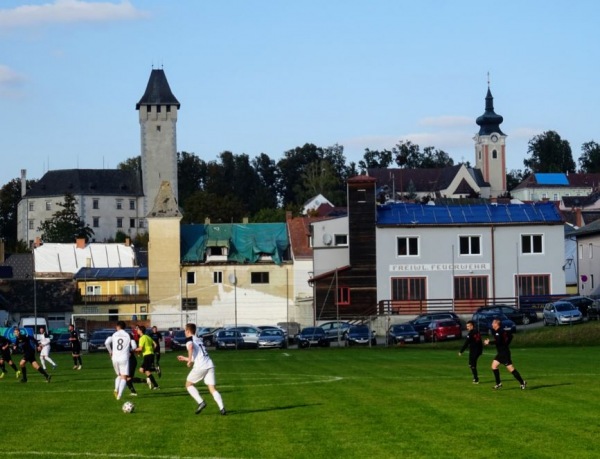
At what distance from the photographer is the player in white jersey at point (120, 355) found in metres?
31.1

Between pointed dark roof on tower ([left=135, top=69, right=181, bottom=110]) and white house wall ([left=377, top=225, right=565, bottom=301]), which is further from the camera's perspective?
pointed dark roof on tower ([left=135, top=69, right=181, bottom=110])

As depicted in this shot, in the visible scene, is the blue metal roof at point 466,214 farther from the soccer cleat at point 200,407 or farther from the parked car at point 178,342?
the soccer cleat at point 200,407

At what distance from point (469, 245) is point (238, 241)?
23.5m

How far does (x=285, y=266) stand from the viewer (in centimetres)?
10369

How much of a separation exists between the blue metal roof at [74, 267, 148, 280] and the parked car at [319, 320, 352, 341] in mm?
33269

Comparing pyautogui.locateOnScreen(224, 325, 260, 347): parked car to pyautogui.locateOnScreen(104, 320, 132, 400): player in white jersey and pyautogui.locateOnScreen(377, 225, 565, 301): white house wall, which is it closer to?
pyautogui.locateOnScreen(377, 225, 565, 301): white house wall

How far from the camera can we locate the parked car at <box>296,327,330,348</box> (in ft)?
239

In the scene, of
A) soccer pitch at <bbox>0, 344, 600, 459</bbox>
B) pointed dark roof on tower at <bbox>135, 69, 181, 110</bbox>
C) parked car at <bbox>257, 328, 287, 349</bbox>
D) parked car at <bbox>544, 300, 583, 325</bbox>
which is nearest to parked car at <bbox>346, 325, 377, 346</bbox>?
parked car at <bbox>257, 328, 287, 349</bbox>

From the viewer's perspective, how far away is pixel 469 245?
90.6m

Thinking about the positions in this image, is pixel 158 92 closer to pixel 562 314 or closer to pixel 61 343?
pixel 61 343

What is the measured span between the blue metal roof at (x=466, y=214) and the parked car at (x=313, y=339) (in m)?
19.0

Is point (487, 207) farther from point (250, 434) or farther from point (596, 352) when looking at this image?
point (250, 434)

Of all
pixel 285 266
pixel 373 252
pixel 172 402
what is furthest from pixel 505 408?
pixel 285 266

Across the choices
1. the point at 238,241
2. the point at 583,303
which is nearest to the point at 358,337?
the point at 583,303
